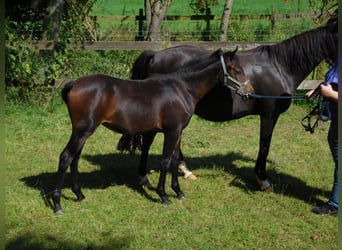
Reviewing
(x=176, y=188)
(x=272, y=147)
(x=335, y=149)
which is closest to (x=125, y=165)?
(x=176, y=188)

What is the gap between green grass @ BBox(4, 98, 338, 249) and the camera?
422 centimetres

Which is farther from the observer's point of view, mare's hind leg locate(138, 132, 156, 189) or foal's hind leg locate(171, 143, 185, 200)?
mare's hind leg locate(138, 132, 156, 189)

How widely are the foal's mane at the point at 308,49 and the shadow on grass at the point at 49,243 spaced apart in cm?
288

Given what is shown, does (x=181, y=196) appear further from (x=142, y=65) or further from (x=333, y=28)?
(x=333, y=28)

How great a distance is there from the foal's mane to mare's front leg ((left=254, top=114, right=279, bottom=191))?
689 millimetres

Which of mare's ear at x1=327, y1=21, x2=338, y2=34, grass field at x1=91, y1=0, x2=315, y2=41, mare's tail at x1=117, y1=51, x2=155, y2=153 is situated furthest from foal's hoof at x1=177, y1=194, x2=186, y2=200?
grass field at x1=91, y1=0, x2=315, y2=41

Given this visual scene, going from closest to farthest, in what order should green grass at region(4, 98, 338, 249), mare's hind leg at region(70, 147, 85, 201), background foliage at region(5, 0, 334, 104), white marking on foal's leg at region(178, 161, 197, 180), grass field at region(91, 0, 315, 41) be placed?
green grass at region(4, 98, 338, 249) → mare's hind leg at region(70, 147, 85, 201) → white marking on foal's leg at region(178, 161, 197, 180) → background foliage at region(5, 0, 334, 104) → grass field at region(91, 0, 315, 41)

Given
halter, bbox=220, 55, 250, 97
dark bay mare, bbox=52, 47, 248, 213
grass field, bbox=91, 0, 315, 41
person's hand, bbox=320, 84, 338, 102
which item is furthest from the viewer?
grass field, bbox=91, 0, 315, 41

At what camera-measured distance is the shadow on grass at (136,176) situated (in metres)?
5.43

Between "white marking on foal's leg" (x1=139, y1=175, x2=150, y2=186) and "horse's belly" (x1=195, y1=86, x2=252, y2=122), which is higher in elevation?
"horse's belly" (x1=195, y1=86, x2=252, y2=122)

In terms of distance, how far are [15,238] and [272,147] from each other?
14.4ft

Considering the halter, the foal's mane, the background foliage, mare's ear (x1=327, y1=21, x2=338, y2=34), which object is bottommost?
the background foliage

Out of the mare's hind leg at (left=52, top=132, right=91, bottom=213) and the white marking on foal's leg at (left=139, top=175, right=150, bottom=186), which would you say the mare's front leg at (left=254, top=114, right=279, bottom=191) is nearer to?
the white marking on foal's leg at (left=139, top=175, right=150, bottom=186)

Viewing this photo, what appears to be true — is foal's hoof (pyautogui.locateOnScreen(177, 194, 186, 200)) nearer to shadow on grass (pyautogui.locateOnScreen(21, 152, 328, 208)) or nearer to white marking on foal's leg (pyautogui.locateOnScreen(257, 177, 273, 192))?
shadow on grass (pyautogui.locateOnScreen(21, 152, 328, 208))
